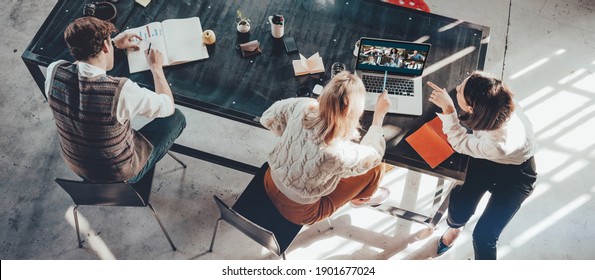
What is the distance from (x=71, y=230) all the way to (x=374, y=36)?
7.18ft

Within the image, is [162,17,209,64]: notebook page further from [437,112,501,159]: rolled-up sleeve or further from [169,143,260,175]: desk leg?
[437,112,501,159]: rolled-up sleeve

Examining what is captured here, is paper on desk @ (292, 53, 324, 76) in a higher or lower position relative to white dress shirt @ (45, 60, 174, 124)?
higher

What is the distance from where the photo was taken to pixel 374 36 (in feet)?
8.82

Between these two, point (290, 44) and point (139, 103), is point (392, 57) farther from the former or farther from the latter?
point (139, 103)

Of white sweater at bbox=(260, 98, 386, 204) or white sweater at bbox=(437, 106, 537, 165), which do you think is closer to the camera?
white sweater at bbox=(260, 98, 386, 204)

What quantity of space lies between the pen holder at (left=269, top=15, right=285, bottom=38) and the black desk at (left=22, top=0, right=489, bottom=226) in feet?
0.14

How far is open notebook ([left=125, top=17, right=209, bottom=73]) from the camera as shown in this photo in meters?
2.52

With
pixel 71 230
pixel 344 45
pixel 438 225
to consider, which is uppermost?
pixel 344 45

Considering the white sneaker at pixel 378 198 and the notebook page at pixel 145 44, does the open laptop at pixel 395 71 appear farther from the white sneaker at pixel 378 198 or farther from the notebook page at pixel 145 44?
the notebook page at pixel 145 44

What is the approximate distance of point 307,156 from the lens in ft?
6.47

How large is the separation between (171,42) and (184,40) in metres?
0.07

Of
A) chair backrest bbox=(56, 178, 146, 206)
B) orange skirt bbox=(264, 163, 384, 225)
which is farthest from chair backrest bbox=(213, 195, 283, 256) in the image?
chair backrest bbox=(56, 178, 146, 206)

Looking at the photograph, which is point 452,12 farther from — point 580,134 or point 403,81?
point 403,81
